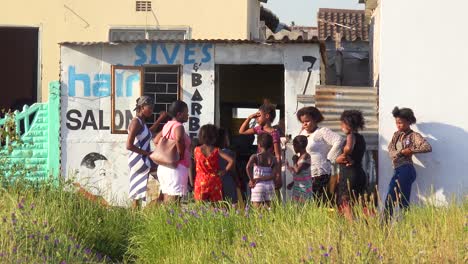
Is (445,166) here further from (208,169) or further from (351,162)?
(208,169)

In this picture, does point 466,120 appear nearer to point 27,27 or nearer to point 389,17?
point 389,17

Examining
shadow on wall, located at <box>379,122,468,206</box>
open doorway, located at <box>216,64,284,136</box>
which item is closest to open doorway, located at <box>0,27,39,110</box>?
open doorway, located at <box>216,64,284,136</box>

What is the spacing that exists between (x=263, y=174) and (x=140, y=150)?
5.24 feet

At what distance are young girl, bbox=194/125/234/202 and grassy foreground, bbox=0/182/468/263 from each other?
95cm

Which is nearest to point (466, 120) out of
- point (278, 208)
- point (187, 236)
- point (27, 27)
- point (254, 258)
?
point (278, 208)

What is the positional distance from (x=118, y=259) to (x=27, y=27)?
11189 mm

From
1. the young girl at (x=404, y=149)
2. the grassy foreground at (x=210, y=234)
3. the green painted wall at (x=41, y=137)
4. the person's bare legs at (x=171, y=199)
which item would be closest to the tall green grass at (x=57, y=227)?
the grassy foreground at (x=210, y=234)

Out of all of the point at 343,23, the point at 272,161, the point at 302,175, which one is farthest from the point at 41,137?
the point at 343,23

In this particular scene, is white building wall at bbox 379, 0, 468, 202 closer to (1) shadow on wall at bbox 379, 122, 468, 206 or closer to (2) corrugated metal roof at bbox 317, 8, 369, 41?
(1) shadow on wall at bbox 379, 122, 468, 206

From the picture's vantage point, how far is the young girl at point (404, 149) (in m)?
13.1

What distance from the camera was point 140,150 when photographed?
13352 mm

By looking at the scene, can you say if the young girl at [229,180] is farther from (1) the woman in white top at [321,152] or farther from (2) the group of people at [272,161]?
(1) the woman in white top at [321,152]

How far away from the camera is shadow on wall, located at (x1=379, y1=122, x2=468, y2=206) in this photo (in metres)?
13.8

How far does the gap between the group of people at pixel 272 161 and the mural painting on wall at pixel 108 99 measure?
115 inches
